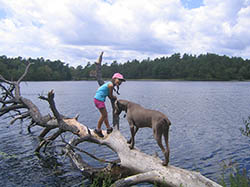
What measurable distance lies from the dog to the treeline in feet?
303

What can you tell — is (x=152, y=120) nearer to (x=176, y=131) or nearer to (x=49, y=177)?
(x=49, y=177)

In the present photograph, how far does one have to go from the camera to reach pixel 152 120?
6852 mm

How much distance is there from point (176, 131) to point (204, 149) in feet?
13.9

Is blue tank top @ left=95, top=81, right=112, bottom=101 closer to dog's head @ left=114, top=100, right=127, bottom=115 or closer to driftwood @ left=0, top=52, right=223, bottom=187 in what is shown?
dog's head @ left=114, top=100, right=127, bottom=115

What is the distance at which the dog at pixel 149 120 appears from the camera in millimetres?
6691

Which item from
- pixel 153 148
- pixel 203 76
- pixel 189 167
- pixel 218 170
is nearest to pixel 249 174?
pixel 218 170

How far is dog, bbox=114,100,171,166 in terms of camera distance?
22.0 ft

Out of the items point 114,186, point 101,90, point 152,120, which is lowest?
point 114,186

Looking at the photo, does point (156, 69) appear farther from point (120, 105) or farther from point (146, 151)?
point (120, 105)

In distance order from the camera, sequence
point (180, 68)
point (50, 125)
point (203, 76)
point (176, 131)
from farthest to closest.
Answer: point (180, 68)
point (203, 76)
point (176, 131)
point (50, 125)

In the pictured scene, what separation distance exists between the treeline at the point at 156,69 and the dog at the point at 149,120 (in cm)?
9230

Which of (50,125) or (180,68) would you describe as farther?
(180,68)

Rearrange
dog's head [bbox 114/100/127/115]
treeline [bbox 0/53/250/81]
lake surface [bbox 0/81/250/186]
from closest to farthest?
dog's head [bbox 114/100/127/115], lake surface [bbox 0/81/250/186], treeline [bbox 0/53/250/81]

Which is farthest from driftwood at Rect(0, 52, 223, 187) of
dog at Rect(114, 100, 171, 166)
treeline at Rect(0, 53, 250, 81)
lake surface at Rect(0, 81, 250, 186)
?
treeline at Rect(0, 53, 250, 81)
